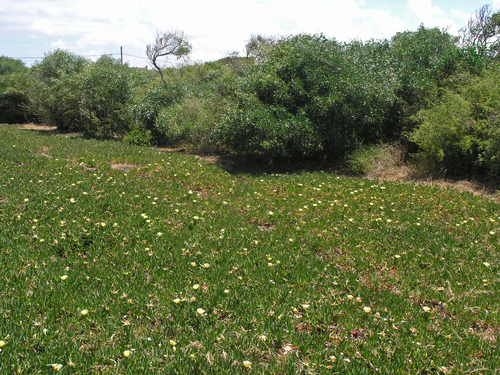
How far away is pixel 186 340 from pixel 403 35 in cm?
1523

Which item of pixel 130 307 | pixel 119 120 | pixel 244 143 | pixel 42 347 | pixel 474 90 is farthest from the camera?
pixel 119 120

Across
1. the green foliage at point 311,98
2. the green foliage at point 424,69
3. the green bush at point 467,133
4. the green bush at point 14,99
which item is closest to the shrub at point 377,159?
the green foliage at point 311,98

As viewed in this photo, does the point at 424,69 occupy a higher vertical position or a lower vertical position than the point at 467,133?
higher

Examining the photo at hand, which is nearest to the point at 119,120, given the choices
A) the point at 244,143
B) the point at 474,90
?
the point at 244,143

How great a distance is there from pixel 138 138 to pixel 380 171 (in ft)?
34.7

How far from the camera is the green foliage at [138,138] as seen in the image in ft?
52.2

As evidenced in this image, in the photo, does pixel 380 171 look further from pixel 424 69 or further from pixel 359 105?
pixel 424 69

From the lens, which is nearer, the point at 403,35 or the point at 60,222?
the point at 60,222

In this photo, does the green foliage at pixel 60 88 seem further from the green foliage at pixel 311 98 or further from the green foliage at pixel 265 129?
the green foliage at pixel 311 98

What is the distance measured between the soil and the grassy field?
165cm

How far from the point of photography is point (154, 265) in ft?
14.3

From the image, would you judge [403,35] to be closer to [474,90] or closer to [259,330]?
[474,90]

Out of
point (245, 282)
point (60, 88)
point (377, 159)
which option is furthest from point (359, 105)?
point (60, 88)

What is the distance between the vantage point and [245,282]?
4090 mm
